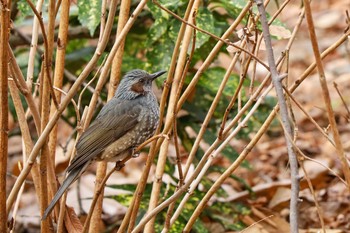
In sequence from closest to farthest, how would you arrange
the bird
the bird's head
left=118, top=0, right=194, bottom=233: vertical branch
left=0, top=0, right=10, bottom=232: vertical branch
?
left=0, top=0, right=10, bottom=232: vertical branch < left=118, top=0, right=194, bottom=233: vertical branch < the bird < the bird's head

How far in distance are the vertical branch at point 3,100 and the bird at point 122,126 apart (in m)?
0.38

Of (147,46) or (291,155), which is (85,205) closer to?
(147,46)

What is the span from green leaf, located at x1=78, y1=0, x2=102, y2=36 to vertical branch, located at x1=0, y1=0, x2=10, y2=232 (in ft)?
3.08

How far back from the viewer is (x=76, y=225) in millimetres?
3221

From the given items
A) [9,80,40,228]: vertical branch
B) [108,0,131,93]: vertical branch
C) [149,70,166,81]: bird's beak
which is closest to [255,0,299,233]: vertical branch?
[108,0,131,93]: vertical branch

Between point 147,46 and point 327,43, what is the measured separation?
501cm

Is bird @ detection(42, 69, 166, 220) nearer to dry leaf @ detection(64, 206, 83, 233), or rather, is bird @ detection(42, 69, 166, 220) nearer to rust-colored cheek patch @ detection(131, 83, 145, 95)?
rust-colored cheek patch @ detection(131, 83, 145, 95)

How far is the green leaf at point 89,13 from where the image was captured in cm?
371

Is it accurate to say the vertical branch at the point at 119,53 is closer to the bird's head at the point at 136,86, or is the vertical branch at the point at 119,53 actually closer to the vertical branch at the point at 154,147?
the vertical branch at the point at 154,147

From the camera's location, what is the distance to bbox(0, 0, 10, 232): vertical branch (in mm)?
2649

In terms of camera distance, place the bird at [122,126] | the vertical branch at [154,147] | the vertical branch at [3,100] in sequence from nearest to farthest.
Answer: the vertical branch at [3,100] → the vertical branch at [154,147] → the bird at [122,126]

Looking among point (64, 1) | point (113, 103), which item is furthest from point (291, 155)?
point (113, 103)

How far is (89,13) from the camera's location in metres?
3.72

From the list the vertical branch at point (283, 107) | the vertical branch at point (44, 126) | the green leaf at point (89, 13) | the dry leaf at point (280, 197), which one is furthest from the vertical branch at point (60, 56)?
the dry leaf at point (280, 197)
